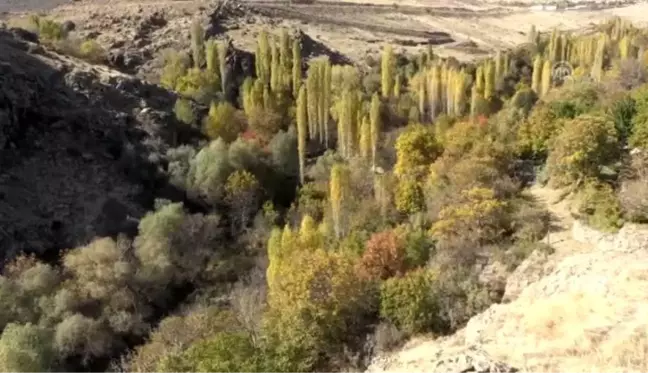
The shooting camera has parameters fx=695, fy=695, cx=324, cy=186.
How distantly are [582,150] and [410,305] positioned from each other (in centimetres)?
1477

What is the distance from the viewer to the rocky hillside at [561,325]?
2086 centimetres

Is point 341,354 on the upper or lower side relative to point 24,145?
lower

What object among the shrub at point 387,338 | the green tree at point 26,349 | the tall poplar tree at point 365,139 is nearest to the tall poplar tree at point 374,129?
the tall poplar tree at point 365,139

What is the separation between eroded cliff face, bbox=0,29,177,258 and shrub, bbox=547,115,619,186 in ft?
81.5

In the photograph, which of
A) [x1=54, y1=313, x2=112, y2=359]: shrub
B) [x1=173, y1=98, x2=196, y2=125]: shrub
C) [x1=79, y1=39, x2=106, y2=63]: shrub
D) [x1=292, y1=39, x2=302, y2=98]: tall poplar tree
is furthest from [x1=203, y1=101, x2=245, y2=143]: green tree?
[x1=54, y1=313, x2=112, y2=359]: shrub

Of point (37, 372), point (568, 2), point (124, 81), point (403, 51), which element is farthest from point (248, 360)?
point (568, 2)

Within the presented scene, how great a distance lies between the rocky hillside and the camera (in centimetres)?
2086

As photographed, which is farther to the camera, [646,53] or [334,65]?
[334,65]

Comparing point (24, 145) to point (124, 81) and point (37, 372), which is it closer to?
point (124, 81)

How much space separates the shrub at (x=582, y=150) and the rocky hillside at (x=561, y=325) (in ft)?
21.6

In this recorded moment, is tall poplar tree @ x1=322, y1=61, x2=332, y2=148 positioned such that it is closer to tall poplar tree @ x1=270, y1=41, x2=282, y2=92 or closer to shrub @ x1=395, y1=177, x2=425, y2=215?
tall poplar tree @ x1=270, y1=41, x2=282, y2=92

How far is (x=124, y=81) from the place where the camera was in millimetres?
53000

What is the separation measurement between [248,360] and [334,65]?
49.4m

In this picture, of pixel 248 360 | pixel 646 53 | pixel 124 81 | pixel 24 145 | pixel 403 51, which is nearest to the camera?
pixel 248 360
